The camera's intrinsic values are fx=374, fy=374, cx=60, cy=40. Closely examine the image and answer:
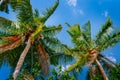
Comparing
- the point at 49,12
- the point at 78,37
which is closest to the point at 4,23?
the point at 49,12

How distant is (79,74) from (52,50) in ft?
9.97

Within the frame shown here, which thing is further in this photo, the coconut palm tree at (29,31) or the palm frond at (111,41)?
the palm frond at (111,41)

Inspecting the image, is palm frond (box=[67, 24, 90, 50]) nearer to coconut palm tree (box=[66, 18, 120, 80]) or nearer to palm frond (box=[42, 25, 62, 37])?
coconut palm tree (box=[66, 18, 120, 80])

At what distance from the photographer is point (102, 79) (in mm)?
25703

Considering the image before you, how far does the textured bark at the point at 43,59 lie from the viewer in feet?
83.9

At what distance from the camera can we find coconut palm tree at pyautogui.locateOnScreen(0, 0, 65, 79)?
25.6m

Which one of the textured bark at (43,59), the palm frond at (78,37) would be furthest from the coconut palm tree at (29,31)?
the palm frond at (78,37)

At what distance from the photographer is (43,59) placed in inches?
1032

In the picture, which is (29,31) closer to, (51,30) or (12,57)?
(51,30)

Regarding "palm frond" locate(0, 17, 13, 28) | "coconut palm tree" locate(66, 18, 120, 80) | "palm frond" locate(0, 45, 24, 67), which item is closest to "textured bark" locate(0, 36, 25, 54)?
"palm frond" locate(0, 45, 24, 67)

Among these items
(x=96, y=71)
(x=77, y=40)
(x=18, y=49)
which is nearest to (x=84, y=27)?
(x=77, y=40)

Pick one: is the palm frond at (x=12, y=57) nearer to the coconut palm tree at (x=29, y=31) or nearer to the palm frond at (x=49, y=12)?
the coconut palm tree at (x=29, y=31)

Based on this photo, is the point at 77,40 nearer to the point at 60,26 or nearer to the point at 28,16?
the point at 60,26

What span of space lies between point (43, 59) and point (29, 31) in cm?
222
